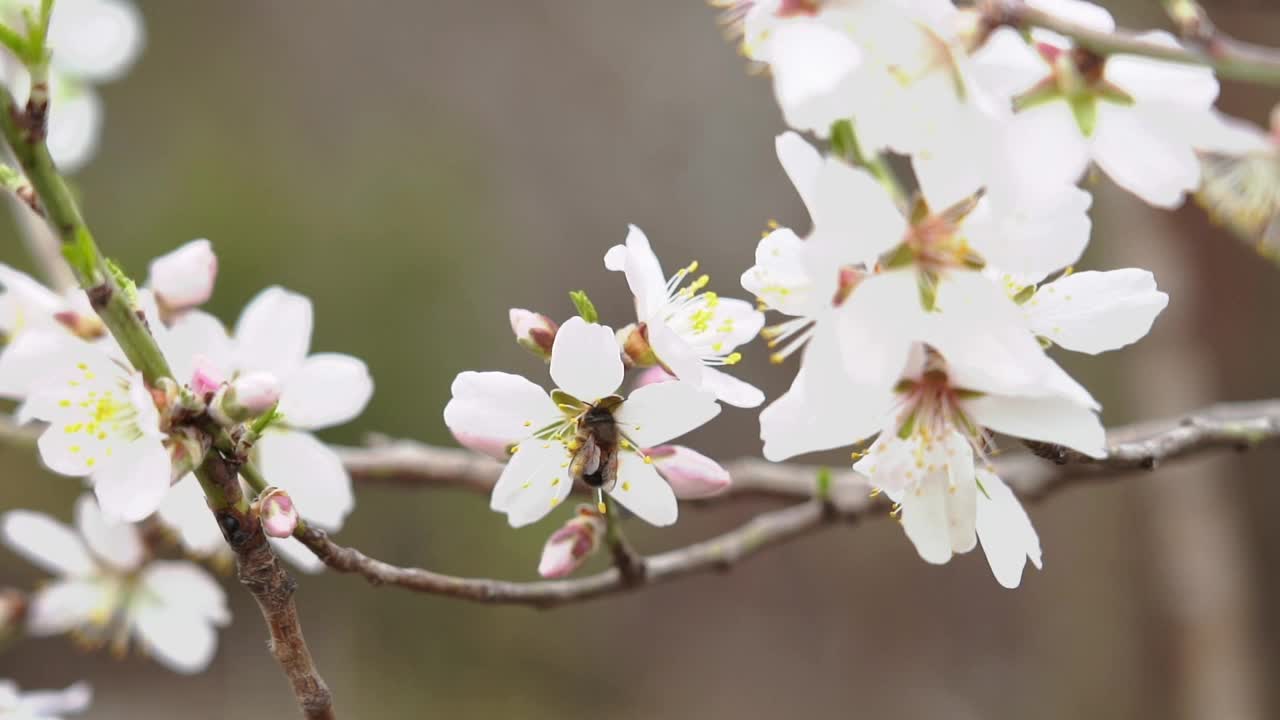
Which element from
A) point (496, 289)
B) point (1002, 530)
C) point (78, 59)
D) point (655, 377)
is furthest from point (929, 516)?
point (496, 289)

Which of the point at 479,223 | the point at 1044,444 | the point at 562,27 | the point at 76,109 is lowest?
the point at 479,223

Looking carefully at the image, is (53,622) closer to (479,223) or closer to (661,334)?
(661,334)

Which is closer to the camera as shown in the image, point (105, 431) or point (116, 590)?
point (105, 431)

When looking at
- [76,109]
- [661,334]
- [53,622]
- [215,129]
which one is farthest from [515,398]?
[215,129]

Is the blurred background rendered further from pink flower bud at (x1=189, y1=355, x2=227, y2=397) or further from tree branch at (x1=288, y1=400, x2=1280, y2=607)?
pink flower bud at (x1=189, y1=355, x2=227, y2=397)

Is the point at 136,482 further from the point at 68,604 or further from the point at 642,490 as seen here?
the point at 68,604

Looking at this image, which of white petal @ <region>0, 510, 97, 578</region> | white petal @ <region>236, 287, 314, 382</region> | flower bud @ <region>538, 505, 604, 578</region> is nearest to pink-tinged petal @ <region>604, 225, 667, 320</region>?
flower bud @ <region>538, 505, 604, 578</region>

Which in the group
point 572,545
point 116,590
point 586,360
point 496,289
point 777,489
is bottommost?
point 496,289

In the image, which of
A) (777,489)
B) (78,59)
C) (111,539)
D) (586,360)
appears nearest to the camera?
(586,360)
